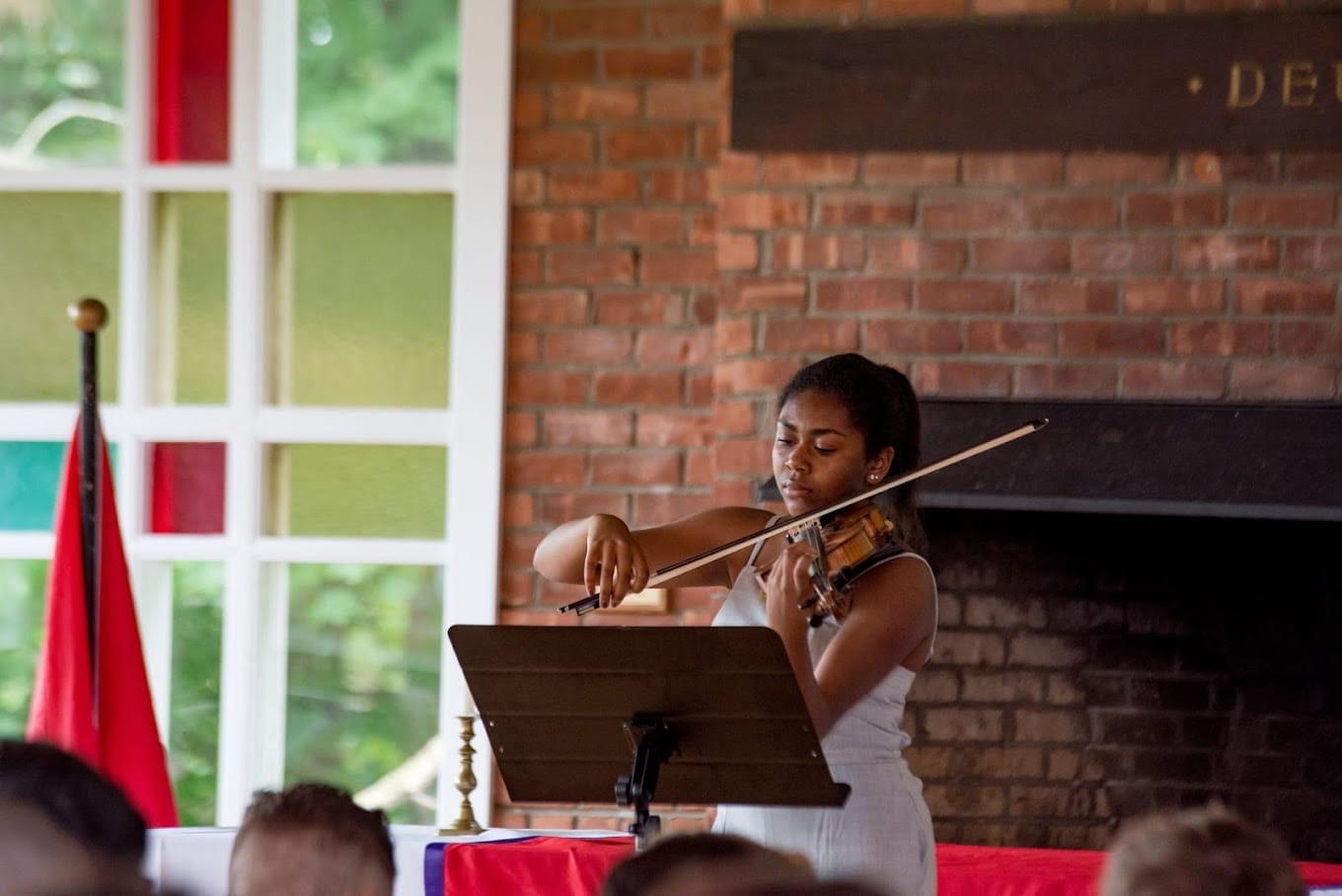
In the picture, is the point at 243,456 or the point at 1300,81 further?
the point at 243,456

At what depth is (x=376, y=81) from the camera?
13.7 feet

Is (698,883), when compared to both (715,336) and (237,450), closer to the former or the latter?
(715,336)

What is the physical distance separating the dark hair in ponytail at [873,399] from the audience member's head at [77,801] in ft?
4.41

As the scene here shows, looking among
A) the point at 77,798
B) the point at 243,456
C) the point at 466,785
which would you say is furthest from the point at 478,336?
the point at 77,798

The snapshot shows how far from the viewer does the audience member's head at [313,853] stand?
160 centimetres

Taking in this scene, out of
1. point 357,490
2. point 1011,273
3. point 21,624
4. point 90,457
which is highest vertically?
point 1011,273

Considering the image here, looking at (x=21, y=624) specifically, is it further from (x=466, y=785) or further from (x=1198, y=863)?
(x=1198, y=863)

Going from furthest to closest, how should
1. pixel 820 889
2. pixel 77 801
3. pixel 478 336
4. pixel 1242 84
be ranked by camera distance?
pixel 478 336
pixel 1242 84
pixel 77 801
pixel 820 889

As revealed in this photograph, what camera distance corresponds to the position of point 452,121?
4.15m

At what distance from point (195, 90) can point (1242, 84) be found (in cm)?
236

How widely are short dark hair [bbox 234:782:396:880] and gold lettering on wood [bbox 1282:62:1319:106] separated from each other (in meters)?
2.47

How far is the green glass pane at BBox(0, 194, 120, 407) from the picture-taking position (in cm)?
426

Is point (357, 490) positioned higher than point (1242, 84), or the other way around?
point (1242, 84)

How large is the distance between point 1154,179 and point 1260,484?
0.65 meters
